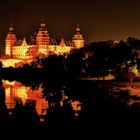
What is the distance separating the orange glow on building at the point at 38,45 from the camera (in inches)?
3066

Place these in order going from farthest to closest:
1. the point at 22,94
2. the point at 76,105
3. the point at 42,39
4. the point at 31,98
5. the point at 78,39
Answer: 1. the point at 78,39
2. the point at 42,39
3. the point at 22,94
4. the point at 31,98
5. the point at 76,105

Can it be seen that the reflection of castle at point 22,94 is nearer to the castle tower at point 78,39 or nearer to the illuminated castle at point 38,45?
the illuminated castle at point 38,45

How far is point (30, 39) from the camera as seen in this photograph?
82.4 meters

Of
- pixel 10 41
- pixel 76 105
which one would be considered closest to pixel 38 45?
pixel 10 41

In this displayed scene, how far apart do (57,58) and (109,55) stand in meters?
9.11

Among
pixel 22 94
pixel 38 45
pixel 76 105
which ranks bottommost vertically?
pixel 76 105

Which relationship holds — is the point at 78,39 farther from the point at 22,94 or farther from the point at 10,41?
the point at 22,94

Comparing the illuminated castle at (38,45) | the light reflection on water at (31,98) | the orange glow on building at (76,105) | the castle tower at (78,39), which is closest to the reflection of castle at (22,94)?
the light reflection on water at (31,98)

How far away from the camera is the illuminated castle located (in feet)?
255

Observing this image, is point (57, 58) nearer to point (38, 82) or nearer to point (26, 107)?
point (38, 82)

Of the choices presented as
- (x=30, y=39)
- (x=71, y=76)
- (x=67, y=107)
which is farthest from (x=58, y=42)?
(x=67, y=107)

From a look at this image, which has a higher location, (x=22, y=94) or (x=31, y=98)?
(x=22, y=94)

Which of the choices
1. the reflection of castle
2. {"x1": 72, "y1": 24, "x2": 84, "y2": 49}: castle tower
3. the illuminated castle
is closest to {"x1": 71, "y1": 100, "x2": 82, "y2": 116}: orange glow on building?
the reflection of castle

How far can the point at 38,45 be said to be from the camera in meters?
78.3
